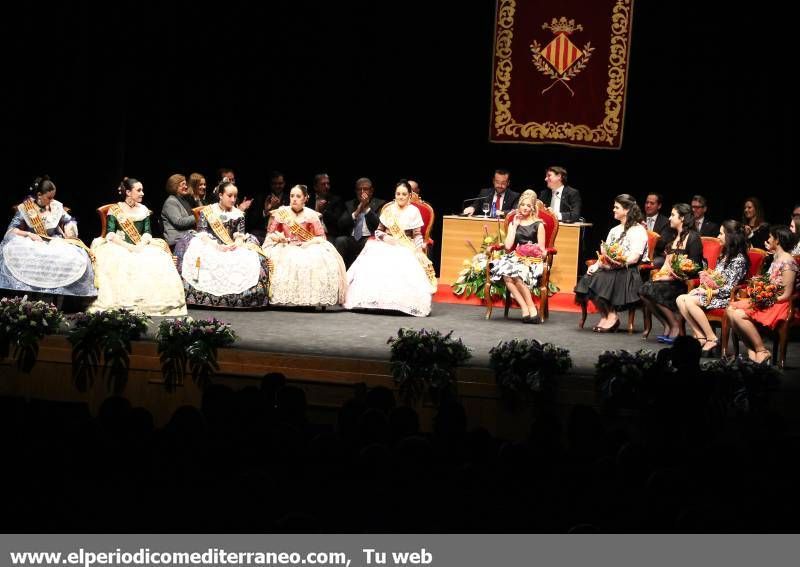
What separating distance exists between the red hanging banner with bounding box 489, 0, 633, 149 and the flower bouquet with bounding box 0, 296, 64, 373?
5252 millimetres

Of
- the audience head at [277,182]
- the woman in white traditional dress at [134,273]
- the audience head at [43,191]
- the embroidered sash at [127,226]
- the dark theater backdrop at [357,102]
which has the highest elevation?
the dark theater backdrop at [357,102]

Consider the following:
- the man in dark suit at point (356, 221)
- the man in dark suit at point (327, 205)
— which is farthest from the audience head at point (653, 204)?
the man in dark suit at point (327, 205)

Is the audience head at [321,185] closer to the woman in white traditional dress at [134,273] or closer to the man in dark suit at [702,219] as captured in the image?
the woman in white traditional dress at [134,273]

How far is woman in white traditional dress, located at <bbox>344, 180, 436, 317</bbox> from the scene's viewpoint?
27.8 feet

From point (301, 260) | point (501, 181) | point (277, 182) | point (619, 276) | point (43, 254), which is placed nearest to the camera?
point (43, 254)

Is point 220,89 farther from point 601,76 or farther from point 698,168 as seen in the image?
point 698,168

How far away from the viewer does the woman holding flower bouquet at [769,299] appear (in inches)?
264

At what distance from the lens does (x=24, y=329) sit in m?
Answer: 6.60

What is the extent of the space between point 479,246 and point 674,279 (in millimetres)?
2481

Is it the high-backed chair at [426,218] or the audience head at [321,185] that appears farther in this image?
the audience head at [321,185]

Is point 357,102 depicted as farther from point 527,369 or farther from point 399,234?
point 527,369

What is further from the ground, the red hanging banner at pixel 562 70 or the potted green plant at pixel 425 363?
the red hanging banner at pixel 562 70

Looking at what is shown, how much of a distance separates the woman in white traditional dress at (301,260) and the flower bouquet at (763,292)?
10.4ft

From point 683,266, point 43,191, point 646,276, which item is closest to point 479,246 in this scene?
point 646,276
